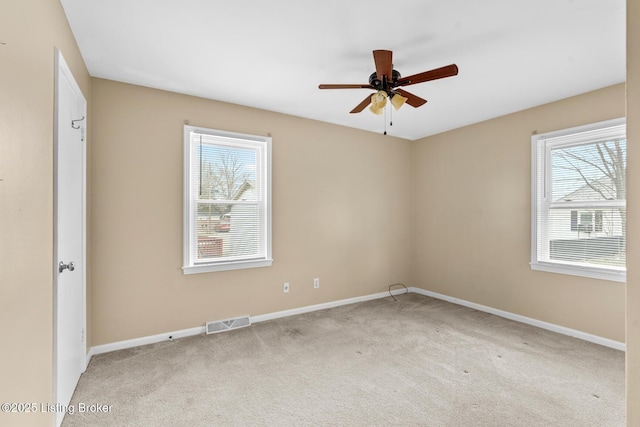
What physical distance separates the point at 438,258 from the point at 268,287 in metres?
2.67

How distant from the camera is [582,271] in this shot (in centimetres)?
321

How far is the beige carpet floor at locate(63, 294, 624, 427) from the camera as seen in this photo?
6.54 ft

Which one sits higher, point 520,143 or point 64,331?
point 520,143

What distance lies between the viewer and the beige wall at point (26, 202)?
114 centimetres

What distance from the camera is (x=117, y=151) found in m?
2.90

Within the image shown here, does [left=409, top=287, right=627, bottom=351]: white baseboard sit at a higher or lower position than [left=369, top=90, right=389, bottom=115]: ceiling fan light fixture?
lower

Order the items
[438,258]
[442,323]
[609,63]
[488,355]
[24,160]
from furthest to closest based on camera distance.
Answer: [438,258] → [442,323] → [488,355] → [609,63] → [24,160]

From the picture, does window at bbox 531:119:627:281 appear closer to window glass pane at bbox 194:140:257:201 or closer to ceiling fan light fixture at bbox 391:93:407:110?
ceiling fan light fixture at bbox 391:93:407:110

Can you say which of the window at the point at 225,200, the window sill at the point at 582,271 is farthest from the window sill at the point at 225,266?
the window sill at the point at 582,271

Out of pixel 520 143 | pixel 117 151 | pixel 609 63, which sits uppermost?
pixel 609 63

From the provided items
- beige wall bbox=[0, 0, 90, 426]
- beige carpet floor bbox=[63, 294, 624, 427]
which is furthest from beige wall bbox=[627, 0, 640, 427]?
beige wall bbox=[0, 0, 90, 426]

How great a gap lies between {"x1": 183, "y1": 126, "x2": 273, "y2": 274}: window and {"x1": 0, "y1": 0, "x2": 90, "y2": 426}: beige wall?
158 cm

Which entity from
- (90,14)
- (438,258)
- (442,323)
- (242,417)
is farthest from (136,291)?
(438,258)

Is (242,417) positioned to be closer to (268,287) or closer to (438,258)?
(268,287)
